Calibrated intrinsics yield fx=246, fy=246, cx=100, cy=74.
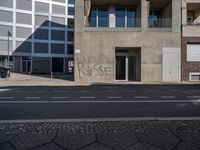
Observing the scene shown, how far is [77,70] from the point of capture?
2267cm

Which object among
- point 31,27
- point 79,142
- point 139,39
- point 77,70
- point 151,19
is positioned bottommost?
point 79,142

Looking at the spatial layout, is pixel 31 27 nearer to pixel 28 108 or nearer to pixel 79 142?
pixel 28 108

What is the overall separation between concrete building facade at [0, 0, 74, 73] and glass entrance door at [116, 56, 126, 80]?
96.9 feet

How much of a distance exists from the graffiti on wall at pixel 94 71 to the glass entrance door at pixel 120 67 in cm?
122

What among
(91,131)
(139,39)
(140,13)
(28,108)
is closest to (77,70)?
(139,39)

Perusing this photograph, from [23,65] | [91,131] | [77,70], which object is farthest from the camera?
[23,65]

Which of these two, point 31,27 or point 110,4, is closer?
point 110,4

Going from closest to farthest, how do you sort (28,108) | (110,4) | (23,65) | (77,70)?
(28,108) < (77,70) < (110,4) < (23,65)

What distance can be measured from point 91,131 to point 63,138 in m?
0.76

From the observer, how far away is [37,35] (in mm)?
52750

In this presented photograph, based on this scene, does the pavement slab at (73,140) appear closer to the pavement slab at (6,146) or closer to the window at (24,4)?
the pavement slab at (6,146)

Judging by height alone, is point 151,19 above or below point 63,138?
above

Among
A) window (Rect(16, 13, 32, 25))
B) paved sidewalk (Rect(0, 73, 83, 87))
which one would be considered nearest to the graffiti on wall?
paved sidewalk (Rect(0, 73, 83, 87))

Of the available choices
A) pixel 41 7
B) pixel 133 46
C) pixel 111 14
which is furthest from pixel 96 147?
pixel 41 7
